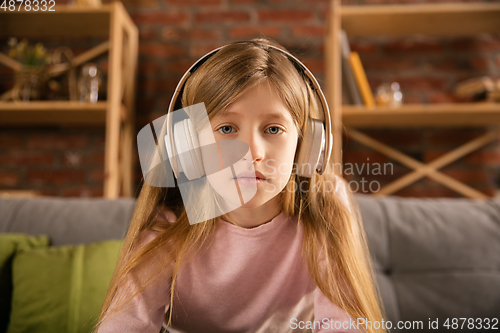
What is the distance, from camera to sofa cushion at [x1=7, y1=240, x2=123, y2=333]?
773 millimetres

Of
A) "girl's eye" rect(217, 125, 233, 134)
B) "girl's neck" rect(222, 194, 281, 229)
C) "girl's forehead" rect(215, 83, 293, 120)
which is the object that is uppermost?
"girl's forehead" rect(215, 83, 293, 120)

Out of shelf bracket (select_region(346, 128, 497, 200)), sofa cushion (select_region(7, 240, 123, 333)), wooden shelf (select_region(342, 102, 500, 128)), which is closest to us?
sofa cushion (select_region(7, 240, 123, 333))

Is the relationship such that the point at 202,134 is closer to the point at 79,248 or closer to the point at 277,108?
the point at 277,108

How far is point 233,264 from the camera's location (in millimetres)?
580

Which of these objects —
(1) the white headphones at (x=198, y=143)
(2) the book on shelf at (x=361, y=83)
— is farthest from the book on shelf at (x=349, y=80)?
(1) the white headphones at (x=198, y=143)

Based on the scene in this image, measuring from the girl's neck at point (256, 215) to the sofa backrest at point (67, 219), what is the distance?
0.43 metres

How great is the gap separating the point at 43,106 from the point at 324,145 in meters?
1.28

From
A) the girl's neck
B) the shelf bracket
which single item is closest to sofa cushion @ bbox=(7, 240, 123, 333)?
the girl's neck

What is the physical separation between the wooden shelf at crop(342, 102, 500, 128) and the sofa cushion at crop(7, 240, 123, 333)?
3.21ft

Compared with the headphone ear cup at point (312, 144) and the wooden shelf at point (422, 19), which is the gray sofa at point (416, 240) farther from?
the wooden shelf at point (422, 19)

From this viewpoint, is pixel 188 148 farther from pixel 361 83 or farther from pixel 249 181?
pixel 361 83

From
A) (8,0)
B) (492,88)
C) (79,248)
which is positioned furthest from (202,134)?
(492,88)

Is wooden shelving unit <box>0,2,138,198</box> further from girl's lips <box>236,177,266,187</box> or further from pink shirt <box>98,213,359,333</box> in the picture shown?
girl's lips <box>236,177,266,187</box>

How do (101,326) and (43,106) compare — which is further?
(43,106)
